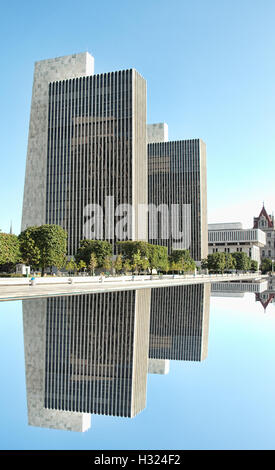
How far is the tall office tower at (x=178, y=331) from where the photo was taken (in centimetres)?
2773

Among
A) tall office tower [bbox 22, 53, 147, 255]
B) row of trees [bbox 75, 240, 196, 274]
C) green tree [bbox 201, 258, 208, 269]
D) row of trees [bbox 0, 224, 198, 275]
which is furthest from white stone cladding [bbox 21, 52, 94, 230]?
green tree [bbox 201, 258, 208, 269]

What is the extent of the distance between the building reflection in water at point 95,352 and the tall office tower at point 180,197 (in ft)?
488

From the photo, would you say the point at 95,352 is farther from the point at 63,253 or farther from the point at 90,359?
the point at 63,253

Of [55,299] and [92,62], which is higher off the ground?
[92,62]

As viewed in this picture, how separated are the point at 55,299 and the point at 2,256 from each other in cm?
4141

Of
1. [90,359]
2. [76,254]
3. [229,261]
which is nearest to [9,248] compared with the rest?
[76,254]

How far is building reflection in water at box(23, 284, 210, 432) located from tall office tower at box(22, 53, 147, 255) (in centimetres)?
10016

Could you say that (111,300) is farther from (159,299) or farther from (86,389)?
(86,389)

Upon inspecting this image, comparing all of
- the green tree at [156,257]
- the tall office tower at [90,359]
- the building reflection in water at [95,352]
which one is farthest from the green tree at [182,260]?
the tall office tower at [90,359]

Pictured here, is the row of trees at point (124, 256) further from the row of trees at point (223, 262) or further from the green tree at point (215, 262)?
the row of trees at point (223, 262)

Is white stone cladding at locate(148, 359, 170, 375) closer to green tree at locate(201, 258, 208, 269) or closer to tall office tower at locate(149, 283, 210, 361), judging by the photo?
tall office tower at locate(149, 283, 210, 361)

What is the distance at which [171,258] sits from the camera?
14112 cm

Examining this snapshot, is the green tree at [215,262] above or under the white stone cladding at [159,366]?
above

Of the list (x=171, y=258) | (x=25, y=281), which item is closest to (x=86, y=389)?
(x=25, y=281)
